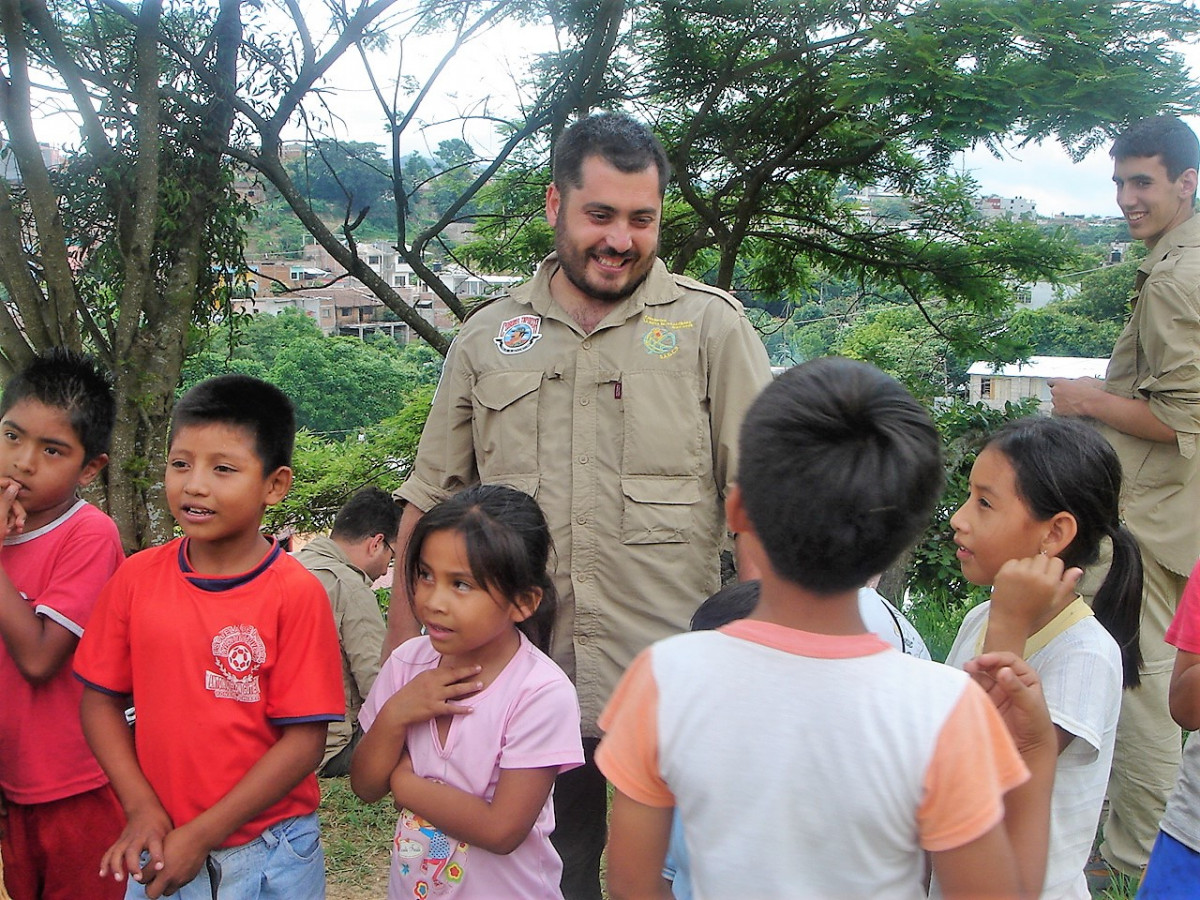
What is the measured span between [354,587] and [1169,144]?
9.71 feet

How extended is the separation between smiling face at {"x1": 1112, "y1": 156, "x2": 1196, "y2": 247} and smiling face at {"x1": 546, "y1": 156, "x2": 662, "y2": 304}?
5.41 feet

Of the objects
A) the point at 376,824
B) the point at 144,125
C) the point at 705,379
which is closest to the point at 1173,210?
the point at 705,379

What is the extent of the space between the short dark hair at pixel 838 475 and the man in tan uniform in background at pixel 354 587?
8.00 ft

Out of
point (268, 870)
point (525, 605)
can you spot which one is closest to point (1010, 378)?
point (525, 605)

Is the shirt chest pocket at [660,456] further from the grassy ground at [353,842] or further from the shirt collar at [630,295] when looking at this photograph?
the grassy ground at [353,842]

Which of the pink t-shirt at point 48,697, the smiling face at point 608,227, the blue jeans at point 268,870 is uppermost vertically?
the smiling face at point 608,227

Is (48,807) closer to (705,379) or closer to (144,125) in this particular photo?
(705,379)

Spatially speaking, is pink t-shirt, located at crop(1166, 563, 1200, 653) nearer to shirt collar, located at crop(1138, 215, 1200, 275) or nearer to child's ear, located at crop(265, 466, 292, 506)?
shirt collar, located at crop(1138, 215, 1200, 275)

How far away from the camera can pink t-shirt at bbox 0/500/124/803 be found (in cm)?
217

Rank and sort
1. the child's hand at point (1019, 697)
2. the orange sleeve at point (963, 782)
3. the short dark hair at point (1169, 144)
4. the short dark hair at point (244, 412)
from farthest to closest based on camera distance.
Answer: the short dark hair at point (1169, 144) < the short dark hair at point (244, 412) < the child's hand at point (1019, 697) < the orange sleeve at point (963, 782)

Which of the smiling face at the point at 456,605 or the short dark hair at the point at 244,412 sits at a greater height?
the short dark hair at the point at 244,412

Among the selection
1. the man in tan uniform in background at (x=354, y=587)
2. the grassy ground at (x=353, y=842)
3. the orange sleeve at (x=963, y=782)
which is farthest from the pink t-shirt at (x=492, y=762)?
the man in tan uniform in background at (x=354, y=587)

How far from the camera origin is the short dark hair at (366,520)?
4.02m

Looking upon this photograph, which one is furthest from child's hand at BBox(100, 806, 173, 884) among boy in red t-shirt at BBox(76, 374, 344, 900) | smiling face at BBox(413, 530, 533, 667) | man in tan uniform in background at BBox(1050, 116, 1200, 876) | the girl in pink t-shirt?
man in tan uniform in background at BBox(1050, 116, 1200, 876)
